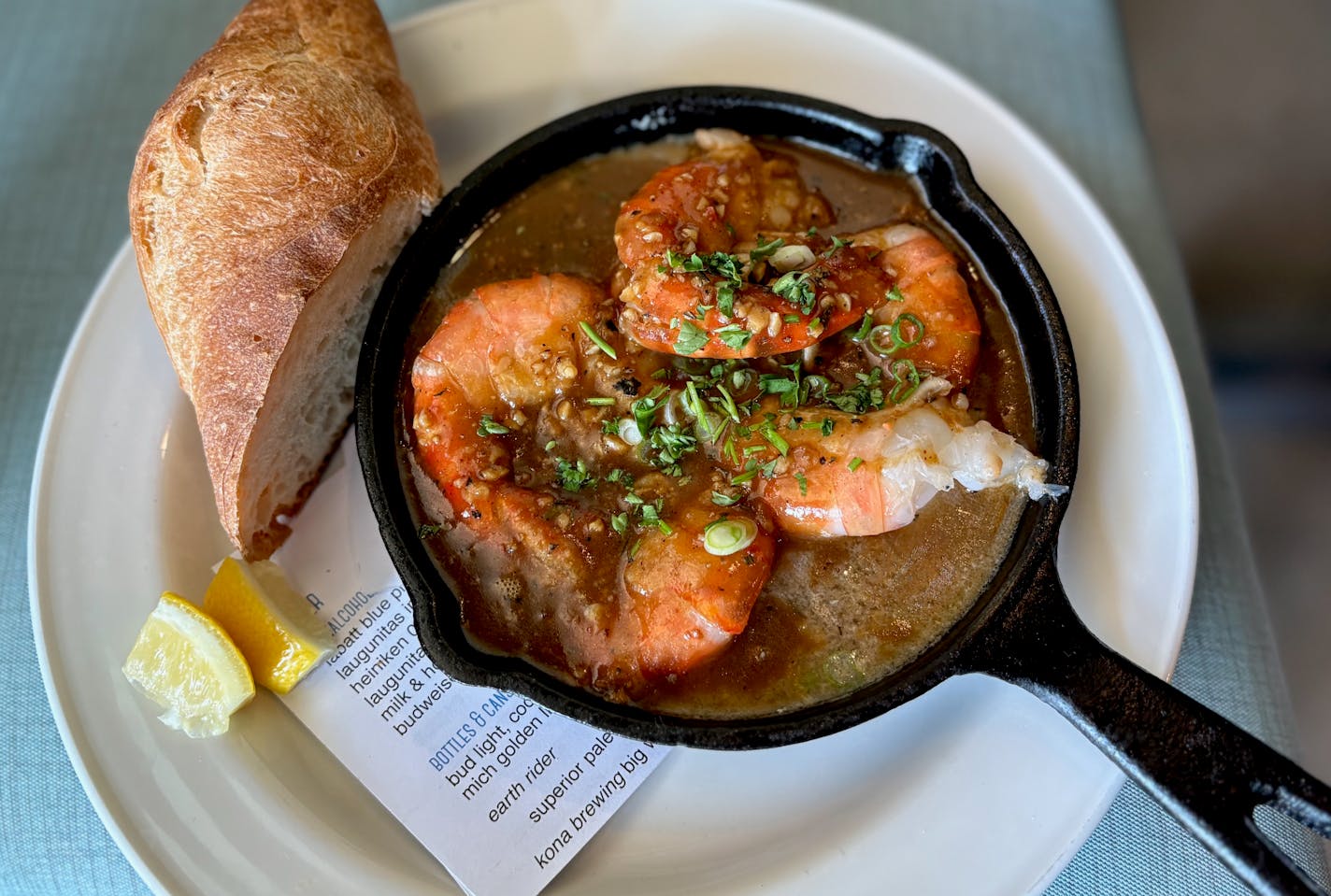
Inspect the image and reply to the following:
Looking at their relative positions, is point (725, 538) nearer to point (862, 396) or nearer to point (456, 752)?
point (862, 396)

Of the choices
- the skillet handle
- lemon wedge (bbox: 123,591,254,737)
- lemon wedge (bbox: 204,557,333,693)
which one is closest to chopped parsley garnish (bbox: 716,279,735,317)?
the skillet handle

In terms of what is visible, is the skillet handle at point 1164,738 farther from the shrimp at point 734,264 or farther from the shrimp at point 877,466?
the shrimp at point 734,264

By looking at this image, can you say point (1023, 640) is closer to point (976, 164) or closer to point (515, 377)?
point (515, 377)

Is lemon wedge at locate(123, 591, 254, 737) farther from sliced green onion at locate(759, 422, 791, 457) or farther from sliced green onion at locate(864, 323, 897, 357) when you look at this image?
sliced green onion at locate(864, 323, 897, 357)

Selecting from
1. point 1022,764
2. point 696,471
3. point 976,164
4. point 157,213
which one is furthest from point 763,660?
point 157,213

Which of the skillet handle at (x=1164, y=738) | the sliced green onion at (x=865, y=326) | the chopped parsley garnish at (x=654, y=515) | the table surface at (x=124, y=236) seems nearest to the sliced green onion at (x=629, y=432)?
the chopped parsley garnish at (x=654, y=515)
